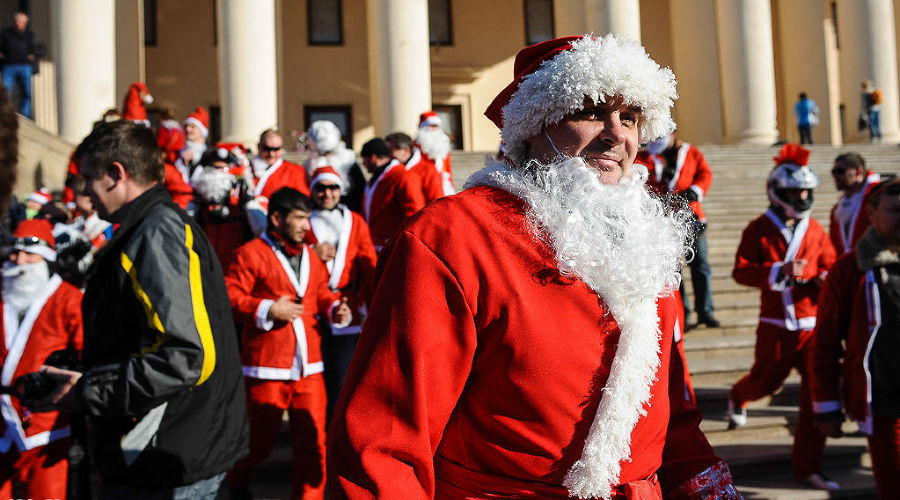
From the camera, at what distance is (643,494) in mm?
2074

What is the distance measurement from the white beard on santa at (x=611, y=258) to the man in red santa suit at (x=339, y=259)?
385 cm

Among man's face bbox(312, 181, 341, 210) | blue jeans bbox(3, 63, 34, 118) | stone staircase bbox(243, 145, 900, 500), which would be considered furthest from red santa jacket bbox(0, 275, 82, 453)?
blue jeans bbox(3, 63, 34, 118)

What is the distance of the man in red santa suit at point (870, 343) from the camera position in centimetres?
445

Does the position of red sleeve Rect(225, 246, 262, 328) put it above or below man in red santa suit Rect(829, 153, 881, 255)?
below

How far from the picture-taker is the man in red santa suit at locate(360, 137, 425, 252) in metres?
7.36

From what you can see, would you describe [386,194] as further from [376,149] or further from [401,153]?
[401,153]

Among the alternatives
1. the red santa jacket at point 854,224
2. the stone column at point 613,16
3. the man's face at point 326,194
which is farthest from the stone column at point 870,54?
the man's face at point 326,194

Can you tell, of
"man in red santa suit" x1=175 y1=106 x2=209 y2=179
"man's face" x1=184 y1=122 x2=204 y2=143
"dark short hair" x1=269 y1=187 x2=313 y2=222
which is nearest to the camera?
"dark short hair" x1=269 y1=187 x2=313 y2=222

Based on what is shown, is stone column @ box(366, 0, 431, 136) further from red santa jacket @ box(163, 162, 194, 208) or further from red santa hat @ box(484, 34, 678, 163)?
red santa hat @ box(484, 34, 678, 163)

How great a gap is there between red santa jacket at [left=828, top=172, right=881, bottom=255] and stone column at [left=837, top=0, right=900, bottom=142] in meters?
17.5

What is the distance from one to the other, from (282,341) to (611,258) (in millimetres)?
3489

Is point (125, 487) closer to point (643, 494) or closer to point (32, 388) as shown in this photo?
point (32, 388)

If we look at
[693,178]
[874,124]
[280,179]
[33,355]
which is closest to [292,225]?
[33,355]

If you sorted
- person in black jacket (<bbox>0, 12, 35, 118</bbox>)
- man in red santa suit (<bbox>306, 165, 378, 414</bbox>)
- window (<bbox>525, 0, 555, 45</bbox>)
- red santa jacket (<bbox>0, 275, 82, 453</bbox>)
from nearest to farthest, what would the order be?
red santa jacket (<bbox>0, 275, 82, 453</bbox>), man in red santa suit (<bbox>306, 165, 378, 414</bbox>), person in black jacket (<bbox>0, 12, 35, 118</bbox>), window (<bbox>525, 0, 555, 45</bbox>)
